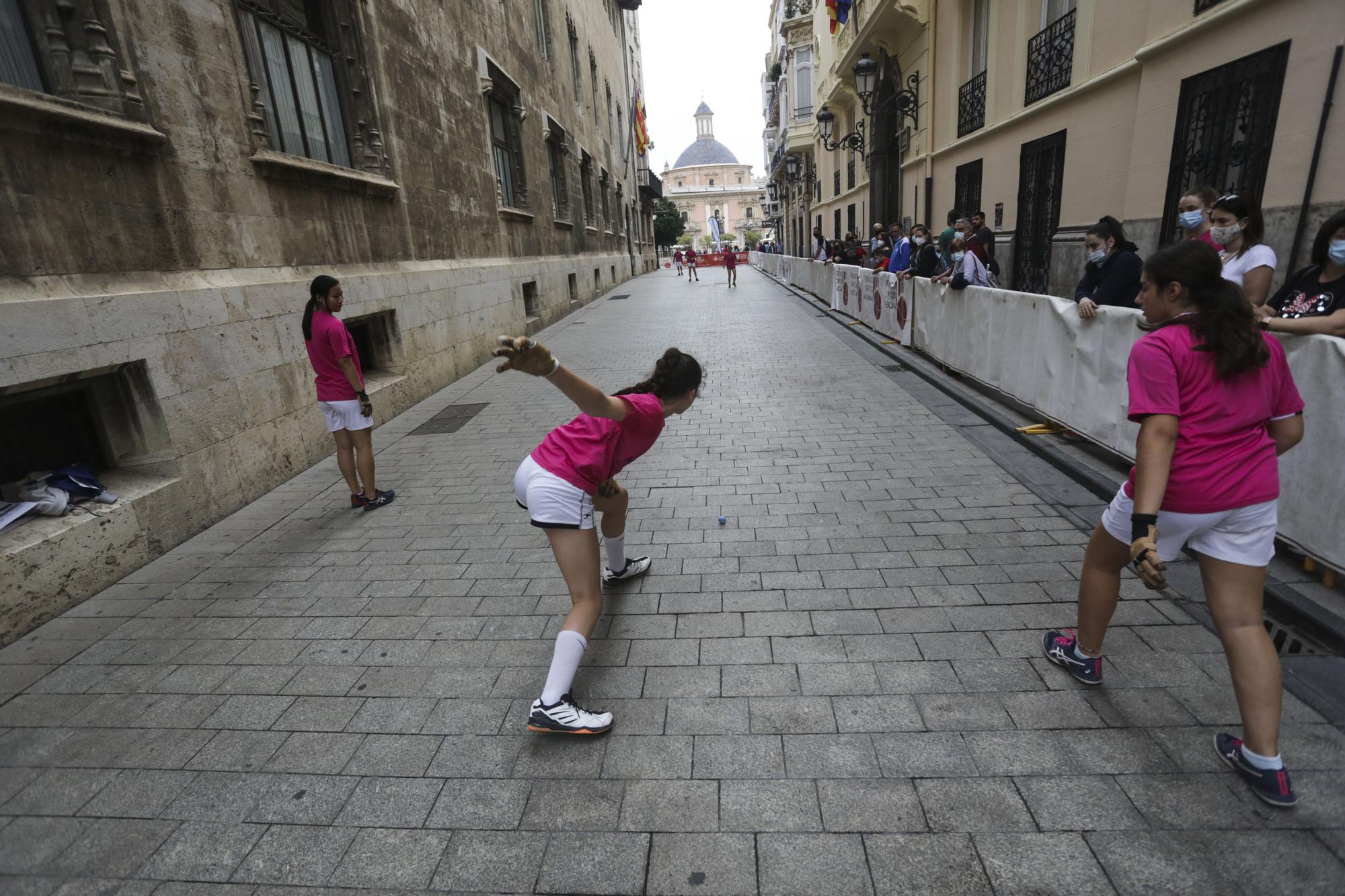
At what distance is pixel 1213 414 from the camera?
2.24 metres

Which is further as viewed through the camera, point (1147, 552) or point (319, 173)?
point (319, 173)

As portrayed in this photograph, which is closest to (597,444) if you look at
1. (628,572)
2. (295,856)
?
(628,572)

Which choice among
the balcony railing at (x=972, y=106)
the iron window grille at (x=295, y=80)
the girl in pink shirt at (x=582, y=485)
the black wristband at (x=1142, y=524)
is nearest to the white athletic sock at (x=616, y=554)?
the girl in pink shirt at (x=582, y=485)

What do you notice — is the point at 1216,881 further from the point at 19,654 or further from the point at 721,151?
the point at 721,151

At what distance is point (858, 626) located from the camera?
3381mm

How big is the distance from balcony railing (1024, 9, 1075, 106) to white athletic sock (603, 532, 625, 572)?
35.5 ft

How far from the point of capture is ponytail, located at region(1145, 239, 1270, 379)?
7.07 feet

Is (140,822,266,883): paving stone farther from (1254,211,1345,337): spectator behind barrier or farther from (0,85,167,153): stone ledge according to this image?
(1254,211,1345,337): spectator behind barrier

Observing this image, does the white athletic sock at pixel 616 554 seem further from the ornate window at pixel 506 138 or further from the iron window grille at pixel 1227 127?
the ornate window at pixel 506 138

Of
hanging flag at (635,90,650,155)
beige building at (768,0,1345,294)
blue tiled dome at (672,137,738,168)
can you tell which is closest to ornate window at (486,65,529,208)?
beige building at (768,0,1345,294)

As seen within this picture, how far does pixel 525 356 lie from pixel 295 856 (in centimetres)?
187

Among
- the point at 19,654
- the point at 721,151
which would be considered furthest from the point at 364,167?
the point at 721,151

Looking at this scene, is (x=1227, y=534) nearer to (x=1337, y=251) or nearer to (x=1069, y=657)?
(x=1069, y=657)

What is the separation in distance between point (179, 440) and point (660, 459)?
3796mm
